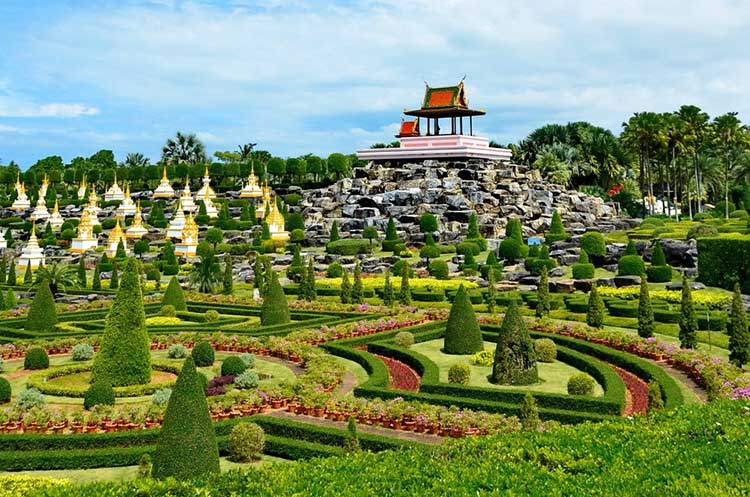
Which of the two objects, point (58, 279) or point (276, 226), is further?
point (276, 226)

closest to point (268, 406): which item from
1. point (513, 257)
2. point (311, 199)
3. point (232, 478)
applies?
point (232, 478)

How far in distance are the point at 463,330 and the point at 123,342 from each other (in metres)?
13.5

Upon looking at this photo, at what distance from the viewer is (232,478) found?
12.8m

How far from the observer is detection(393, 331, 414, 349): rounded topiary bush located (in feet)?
111

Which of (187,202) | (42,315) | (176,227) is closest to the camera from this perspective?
(42,315)

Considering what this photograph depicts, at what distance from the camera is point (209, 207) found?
100312 millimetres

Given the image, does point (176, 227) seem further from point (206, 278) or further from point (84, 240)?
point (206, 278)

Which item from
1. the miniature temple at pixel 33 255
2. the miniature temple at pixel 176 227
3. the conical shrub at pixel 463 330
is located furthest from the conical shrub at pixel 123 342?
the miniature temple at pixel 176 227

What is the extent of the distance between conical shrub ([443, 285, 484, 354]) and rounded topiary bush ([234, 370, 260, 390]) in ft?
29.9

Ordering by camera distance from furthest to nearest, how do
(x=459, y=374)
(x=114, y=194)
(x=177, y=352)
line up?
(x=114, y=194) → (x=177, y=352) → (x=459, y=374)

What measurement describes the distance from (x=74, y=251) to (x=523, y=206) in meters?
48.5

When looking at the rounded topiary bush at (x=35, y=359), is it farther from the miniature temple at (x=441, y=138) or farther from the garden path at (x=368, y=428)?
the miniature temple at (x=441, y=138)

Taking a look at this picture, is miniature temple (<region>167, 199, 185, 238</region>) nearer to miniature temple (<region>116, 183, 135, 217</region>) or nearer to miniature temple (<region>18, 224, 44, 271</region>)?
miniature temple (<region>18, 224, 44, 271</region>)

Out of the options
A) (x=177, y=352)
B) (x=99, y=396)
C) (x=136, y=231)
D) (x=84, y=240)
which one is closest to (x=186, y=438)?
(x=99, y=396)
